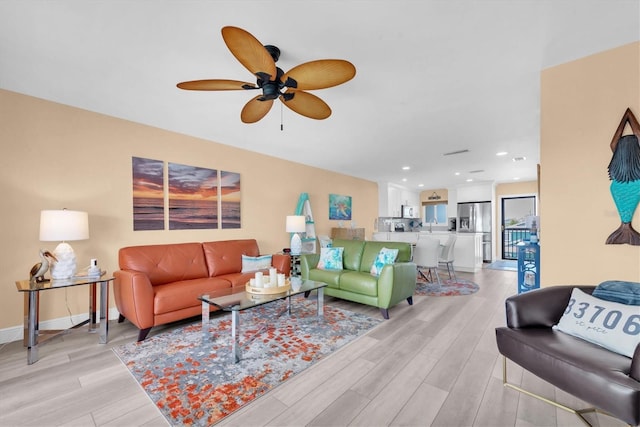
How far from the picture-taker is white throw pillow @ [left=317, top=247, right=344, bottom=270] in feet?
12.6

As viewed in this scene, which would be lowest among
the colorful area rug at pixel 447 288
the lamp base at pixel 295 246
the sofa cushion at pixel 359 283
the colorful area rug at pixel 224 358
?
the colorful area rug at pixel 447 288

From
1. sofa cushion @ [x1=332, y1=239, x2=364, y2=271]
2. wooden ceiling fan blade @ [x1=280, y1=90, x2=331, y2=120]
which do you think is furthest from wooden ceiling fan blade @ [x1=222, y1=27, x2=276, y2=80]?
sofa cushion @ [x1=332, y1=239, x2=364, y2=271]

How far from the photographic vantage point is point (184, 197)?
3729mm

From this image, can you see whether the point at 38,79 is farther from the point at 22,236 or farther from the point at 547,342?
the point at 547,342

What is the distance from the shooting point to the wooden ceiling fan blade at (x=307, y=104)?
1.96m

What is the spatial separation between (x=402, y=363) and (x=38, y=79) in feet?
13.2

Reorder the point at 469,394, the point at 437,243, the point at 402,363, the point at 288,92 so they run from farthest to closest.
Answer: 1. the point at 437,243
2. the point at 402,363
3. the point at 288,92
4. the point at 469,394

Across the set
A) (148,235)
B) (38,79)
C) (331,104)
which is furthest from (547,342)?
(38,79)

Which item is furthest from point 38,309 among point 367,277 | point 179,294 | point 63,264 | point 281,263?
point 367,277

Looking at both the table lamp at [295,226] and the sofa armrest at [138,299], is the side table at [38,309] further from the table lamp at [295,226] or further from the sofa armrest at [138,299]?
the table lamp at [295,226]

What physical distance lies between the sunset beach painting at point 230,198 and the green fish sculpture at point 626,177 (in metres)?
4.28

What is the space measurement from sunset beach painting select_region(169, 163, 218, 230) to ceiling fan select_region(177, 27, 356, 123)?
6.71 feet

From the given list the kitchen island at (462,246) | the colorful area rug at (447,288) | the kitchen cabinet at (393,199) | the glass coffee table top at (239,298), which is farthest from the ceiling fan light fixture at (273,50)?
the kitchen cabinet at (393,199)

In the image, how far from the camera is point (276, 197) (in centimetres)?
502
